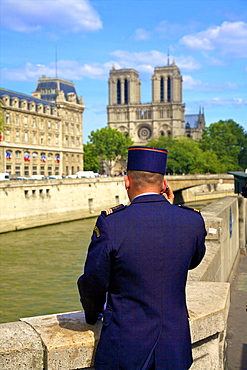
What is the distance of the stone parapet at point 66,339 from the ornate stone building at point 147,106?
425 ft

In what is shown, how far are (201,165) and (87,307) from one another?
7860cm

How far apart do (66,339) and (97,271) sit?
0.49 metres

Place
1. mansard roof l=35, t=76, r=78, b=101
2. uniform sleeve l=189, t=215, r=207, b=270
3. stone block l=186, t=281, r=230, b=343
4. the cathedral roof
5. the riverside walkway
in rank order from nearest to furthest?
uniform sleeve l=189, t=215, r=207, b=270
stone block l=186, t=281, r=230, b=343
the riverside walkway
mansard roof l=35, t=76, r=78, b=101
the cathedral roof

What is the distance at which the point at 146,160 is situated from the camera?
2.99 m

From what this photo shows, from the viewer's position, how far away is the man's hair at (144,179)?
9.84 feet

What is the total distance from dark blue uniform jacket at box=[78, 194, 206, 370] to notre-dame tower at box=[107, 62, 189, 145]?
130 metres

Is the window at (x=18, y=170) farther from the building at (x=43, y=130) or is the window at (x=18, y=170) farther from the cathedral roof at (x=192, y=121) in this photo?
the cathedral roof at (x=192, y=121)

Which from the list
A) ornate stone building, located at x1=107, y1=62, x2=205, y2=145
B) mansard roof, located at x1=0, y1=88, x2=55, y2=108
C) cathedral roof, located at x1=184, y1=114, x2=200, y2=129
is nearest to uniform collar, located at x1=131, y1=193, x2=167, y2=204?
Result: mansard roof, located at x1=0, y1=88, x2=55, y2=108

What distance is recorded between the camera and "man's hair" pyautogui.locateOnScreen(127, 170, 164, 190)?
9.84 feet

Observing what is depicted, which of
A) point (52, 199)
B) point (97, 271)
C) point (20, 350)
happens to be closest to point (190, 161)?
point (52, 199)

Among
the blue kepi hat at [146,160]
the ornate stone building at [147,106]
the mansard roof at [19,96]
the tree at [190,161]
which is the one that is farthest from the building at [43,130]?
the ornate stone building at [147,106]

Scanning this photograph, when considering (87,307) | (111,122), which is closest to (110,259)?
(87,307)

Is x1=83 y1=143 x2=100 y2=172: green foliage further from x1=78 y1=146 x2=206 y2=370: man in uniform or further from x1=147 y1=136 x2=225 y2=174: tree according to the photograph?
x1=78 y1=146 x2=206 y2=370: man in uniform

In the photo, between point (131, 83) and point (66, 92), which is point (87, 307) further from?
point (131, 83)
